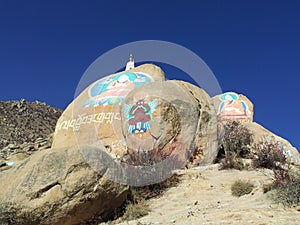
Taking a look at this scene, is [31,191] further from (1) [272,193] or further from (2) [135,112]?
(2) [135,112]

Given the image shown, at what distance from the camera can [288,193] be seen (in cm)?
648

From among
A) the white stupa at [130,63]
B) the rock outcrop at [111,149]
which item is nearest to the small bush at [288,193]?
the rock outcrop at [111,149]

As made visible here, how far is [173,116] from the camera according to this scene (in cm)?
1195

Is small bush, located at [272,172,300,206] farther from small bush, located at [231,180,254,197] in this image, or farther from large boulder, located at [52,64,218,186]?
large boulder, located at [52,64,218,186]

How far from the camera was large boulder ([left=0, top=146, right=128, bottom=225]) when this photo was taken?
6867mm

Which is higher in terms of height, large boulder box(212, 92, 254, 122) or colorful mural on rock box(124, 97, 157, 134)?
large boulder box(212, 92, 254, 122)

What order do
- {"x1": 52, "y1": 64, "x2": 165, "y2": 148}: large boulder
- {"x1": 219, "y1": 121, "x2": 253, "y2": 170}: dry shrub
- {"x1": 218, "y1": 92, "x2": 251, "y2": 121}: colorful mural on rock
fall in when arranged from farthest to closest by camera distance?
{"x1": 218, "y1": 92, "x2": 251, "y2": 121}: colorful mural on rock → {"x1": 52, "y1": 64, "x2": 165, "y2": 148}: large boulder → {"x1": 219, "y1": 121, "x2": 253, "y2": 170}: dry shrub

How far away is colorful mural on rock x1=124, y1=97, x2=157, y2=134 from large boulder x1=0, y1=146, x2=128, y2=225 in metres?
4.58

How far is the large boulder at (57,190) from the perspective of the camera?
6867 mm

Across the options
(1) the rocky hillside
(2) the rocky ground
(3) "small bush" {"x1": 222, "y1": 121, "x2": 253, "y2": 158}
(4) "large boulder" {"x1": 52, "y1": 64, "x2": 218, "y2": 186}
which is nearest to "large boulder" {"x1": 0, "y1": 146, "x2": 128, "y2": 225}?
(2) the rocky ground

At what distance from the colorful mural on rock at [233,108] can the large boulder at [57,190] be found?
54.6 feet

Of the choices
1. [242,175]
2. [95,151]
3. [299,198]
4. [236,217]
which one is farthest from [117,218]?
[242,175]

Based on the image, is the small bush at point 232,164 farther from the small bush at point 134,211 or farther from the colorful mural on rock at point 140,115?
the small bush at point 134,211

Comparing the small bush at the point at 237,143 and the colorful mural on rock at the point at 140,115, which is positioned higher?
the colorful mural on rock at the point at 140,115
